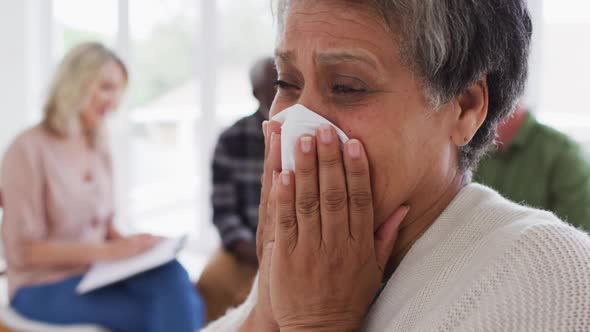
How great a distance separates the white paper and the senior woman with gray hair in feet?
4.33

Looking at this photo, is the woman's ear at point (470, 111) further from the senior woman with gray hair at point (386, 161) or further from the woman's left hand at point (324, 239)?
the woman's left hand at point (324, 239)

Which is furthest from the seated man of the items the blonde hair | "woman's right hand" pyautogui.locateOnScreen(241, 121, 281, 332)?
"woman's right hand" pyautogui.locateOnScreen(241, 121, 281, 332)

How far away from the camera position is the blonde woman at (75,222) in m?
2.26

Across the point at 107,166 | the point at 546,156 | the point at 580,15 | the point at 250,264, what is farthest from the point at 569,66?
the point at 107,166

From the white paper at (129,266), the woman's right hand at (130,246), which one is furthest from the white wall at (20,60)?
the white paper at (129,266)

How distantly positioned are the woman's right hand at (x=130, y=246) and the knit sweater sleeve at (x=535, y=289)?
1.92 m

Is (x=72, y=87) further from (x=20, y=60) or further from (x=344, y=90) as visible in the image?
(x=20, y=60)

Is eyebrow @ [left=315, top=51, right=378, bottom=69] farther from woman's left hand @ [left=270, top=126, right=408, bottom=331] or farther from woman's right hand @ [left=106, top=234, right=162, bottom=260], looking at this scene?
woman's right hand @ [left=106, top=234, right=162, bottom=260]

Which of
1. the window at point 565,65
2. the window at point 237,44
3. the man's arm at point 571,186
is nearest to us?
the man's arm at point 571,186

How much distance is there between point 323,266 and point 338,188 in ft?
0.40

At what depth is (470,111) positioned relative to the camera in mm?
995

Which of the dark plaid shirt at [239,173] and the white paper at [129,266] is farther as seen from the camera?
the dark plaid shirt at [239,173]

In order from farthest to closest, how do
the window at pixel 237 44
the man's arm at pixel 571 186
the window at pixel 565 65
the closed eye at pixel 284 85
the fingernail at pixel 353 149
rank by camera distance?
the window at pixel 237 44 → the window at pixel 565 65 → the man's arm at pixel 571 186 → the closed eye at pixel 284 85 → the fingernail at pixel 353 149

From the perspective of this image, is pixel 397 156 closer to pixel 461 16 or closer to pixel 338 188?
pixel 338 188
